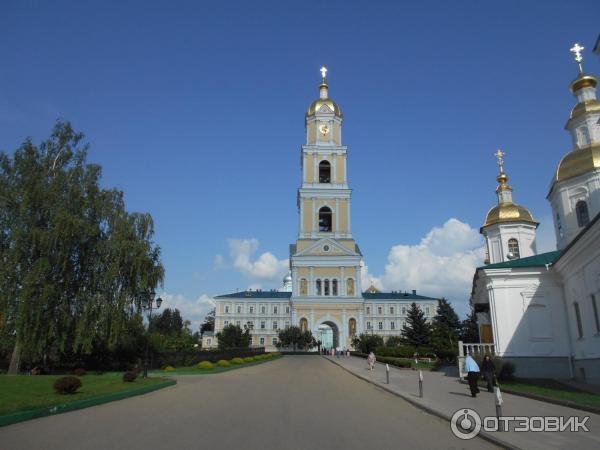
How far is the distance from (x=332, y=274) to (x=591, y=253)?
51.2 m

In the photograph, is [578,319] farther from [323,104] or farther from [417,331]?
[323,104]

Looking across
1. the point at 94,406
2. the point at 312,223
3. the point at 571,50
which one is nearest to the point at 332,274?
the point at 312,223

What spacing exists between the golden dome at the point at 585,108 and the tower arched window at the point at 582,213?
551 cm

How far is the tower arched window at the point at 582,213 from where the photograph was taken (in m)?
27.1

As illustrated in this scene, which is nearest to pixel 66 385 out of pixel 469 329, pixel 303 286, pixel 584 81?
pixel 584 81

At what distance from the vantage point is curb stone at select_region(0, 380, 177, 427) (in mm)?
9891

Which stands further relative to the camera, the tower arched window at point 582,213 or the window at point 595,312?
the tower arched window at point 582,213

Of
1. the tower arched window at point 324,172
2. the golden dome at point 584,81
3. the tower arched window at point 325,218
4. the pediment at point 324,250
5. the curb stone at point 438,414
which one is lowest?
the curb stone at point 438,414

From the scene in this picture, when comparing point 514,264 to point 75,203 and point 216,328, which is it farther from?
point 216,328

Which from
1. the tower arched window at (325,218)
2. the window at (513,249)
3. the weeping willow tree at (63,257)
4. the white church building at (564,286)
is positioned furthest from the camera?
the tower arched window at (325,218)

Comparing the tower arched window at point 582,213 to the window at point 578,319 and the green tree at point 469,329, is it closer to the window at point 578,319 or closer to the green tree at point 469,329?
the window at point 578,319

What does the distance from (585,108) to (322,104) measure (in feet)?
163

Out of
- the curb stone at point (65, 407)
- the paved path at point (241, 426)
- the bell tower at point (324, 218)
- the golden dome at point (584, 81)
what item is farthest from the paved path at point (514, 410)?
the bell tower at point (324, 218)

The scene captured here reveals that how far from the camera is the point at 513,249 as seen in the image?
36.6 meters
